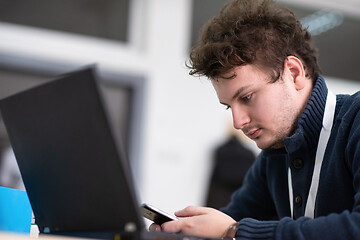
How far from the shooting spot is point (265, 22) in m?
1.54

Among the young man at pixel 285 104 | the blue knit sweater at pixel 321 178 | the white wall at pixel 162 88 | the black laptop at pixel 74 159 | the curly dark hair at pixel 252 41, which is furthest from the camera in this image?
the white wall at pixel 162 88

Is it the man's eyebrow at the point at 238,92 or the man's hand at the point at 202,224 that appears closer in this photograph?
the man's hand at the point at 202,224

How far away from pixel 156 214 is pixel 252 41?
607 mm

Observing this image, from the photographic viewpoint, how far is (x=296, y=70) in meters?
1.51

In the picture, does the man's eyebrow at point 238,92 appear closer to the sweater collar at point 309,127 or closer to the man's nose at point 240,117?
the man's nose at point 240,117

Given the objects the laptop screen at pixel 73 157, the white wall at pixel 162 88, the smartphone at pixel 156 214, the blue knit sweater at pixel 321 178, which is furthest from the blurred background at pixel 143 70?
the laptop screen at pixel 73 157

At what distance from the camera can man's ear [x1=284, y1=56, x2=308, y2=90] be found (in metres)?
1.50

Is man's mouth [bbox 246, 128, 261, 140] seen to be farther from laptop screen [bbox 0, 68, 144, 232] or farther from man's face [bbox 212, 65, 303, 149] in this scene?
laptop screen [bbox 0, 68, 144, 232]

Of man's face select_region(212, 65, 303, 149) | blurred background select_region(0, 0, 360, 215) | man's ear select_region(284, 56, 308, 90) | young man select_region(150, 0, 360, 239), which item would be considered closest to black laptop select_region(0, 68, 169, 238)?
young man select_region(150, 0, 360, 239)

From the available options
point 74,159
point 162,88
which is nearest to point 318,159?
point 74,159

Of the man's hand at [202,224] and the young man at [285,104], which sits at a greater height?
the young man at [285,104]

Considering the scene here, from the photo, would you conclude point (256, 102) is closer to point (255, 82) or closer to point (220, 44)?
point (255, 82)

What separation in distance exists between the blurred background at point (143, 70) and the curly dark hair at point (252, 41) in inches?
98.0

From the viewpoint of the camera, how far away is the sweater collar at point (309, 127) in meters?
1.37
